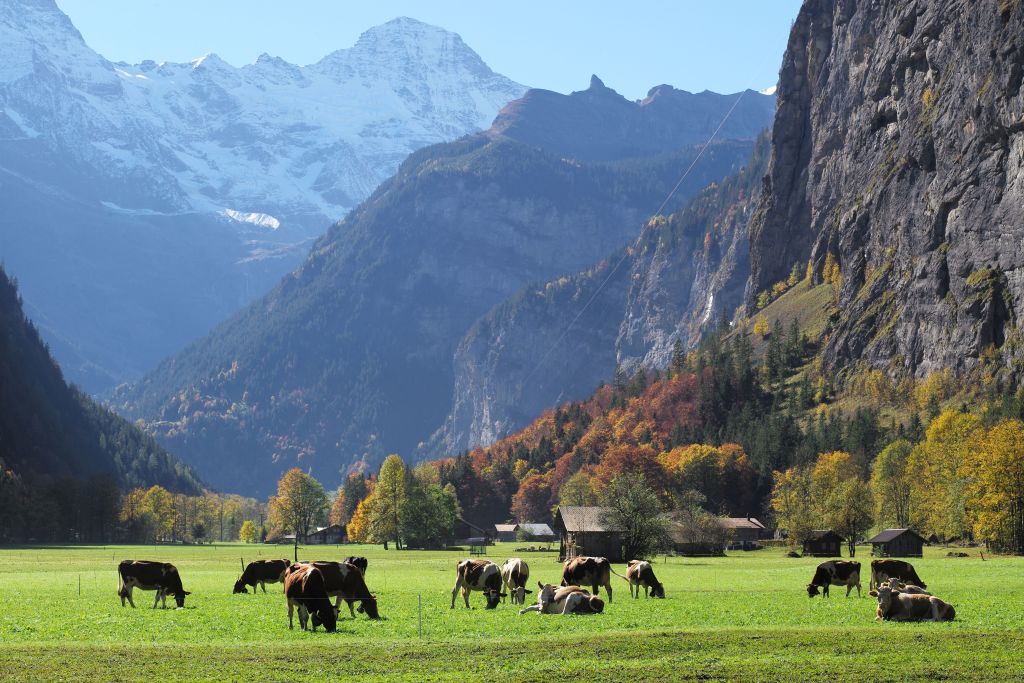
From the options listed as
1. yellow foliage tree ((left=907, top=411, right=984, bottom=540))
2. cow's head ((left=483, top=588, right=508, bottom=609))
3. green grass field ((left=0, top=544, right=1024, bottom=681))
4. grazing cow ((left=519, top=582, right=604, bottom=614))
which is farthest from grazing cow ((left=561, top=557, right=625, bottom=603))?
yellow foliage tree ((left=907, top=411, right=984, bottom=540))

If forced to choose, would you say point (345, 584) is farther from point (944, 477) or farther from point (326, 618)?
point (944, 477)

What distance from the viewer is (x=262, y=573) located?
65188 mm

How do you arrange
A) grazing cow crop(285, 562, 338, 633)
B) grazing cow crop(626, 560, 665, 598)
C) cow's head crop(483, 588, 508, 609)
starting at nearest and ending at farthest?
1. grazing cow crop(285, 562, 338, 633)
2. cow's head crop(483, 588, 508, 609)
3. grazing cow crop(626, 560, 665, 598)

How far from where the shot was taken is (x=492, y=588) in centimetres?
5400

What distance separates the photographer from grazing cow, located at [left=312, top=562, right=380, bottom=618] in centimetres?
4675

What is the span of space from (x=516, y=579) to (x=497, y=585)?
246 cm

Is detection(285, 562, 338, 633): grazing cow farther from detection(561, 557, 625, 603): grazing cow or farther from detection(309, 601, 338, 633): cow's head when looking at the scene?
detection(561, 557, 625, 603): grazing cow

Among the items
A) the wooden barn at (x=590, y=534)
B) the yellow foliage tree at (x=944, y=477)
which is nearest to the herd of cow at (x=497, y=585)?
the wooden barn at (x=590, y=534)

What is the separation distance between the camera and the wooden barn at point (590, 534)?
11634 centimetres

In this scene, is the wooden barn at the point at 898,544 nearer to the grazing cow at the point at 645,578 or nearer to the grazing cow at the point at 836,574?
the grazing cow at the point at 836,574

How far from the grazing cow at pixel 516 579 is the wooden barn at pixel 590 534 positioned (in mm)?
53973

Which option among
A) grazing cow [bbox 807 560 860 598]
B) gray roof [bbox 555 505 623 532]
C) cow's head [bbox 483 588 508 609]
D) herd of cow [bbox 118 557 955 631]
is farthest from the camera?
gray roof [bbox 555 505 623 532]

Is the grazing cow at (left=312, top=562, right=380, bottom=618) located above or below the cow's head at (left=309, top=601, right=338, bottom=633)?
above

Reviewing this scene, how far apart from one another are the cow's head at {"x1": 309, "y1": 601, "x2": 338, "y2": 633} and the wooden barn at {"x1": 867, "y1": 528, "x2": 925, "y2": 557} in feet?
283
